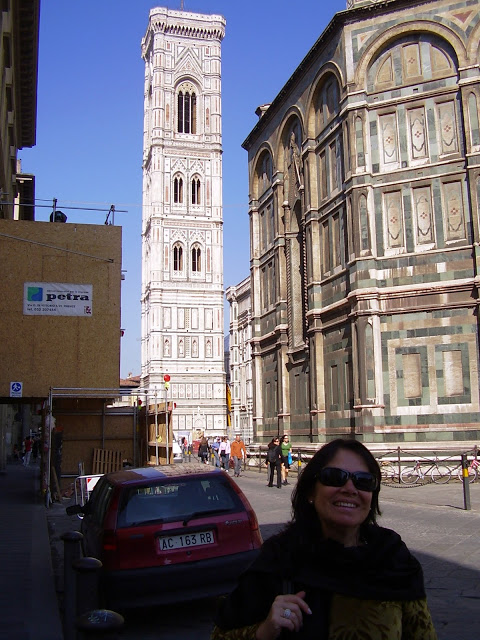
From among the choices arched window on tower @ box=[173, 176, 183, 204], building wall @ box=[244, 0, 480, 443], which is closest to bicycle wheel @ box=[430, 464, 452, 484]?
building wall @ box=[244, 0, 480, 443]

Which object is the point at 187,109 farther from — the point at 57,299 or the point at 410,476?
the point at 57,299

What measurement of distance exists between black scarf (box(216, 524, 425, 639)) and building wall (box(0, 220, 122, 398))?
47.7ft

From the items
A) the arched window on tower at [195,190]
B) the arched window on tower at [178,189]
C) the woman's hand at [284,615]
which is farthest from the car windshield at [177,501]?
the arched window on tower at [195,190]

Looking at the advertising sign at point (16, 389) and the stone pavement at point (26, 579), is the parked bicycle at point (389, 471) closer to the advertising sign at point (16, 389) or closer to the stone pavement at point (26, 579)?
the stone pavement at point (26, 579)

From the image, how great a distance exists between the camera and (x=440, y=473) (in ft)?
67.3

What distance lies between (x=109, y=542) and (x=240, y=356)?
73.6 meters

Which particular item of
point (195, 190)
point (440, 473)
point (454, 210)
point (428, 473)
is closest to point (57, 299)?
point (428, 473)

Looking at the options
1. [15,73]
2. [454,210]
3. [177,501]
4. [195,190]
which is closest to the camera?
[177,501]

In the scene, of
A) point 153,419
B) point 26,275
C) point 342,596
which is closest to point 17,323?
point 26,275

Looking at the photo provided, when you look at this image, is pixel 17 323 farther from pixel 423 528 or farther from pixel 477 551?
pixel 477 551

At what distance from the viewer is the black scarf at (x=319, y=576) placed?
2229 millimetres

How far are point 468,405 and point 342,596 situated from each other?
1990cm

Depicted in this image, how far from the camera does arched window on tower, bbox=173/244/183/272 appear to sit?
277 feet

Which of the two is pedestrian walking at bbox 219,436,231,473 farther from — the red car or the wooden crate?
the red car
